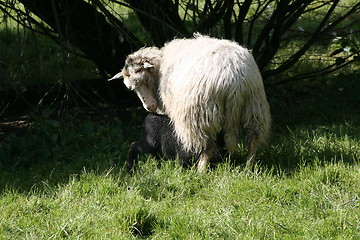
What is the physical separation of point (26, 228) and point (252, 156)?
1.79 metres

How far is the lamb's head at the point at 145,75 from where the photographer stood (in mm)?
4871

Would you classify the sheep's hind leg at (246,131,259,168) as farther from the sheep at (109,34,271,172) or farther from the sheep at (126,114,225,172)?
the sheep at (126,114,225,172)

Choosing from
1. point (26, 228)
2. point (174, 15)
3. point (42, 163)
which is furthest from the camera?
point (174, 15)

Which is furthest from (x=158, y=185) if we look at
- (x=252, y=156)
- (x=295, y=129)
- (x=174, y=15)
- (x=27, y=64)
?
(x=27, y=64)

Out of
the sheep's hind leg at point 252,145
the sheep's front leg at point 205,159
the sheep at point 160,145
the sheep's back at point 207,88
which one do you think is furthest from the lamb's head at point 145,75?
the sheep's hind leg at point 252,145

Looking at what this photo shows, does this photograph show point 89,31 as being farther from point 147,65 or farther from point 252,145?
point 252,145

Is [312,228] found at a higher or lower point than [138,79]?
lower

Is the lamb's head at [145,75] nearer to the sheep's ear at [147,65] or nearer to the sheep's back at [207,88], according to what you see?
the sheep's ear at [147,65]

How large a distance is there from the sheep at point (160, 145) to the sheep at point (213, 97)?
0.08m

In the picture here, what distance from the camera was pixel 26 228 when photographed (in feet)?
12.3

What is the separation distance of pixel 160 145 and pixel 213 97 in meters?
0.75

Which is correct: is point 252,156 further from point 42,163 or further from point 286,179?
point 42,163

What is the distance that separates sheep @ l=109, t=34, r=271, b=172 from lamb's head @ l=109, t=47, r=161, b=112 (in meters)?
0.20

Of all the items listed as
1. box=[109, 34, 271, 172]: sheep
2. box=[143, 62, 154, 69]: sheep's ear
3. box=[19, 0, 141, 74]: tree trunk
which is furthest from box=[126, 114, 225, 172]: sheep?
box=[19, 0, 141, 74]: tree trunk
